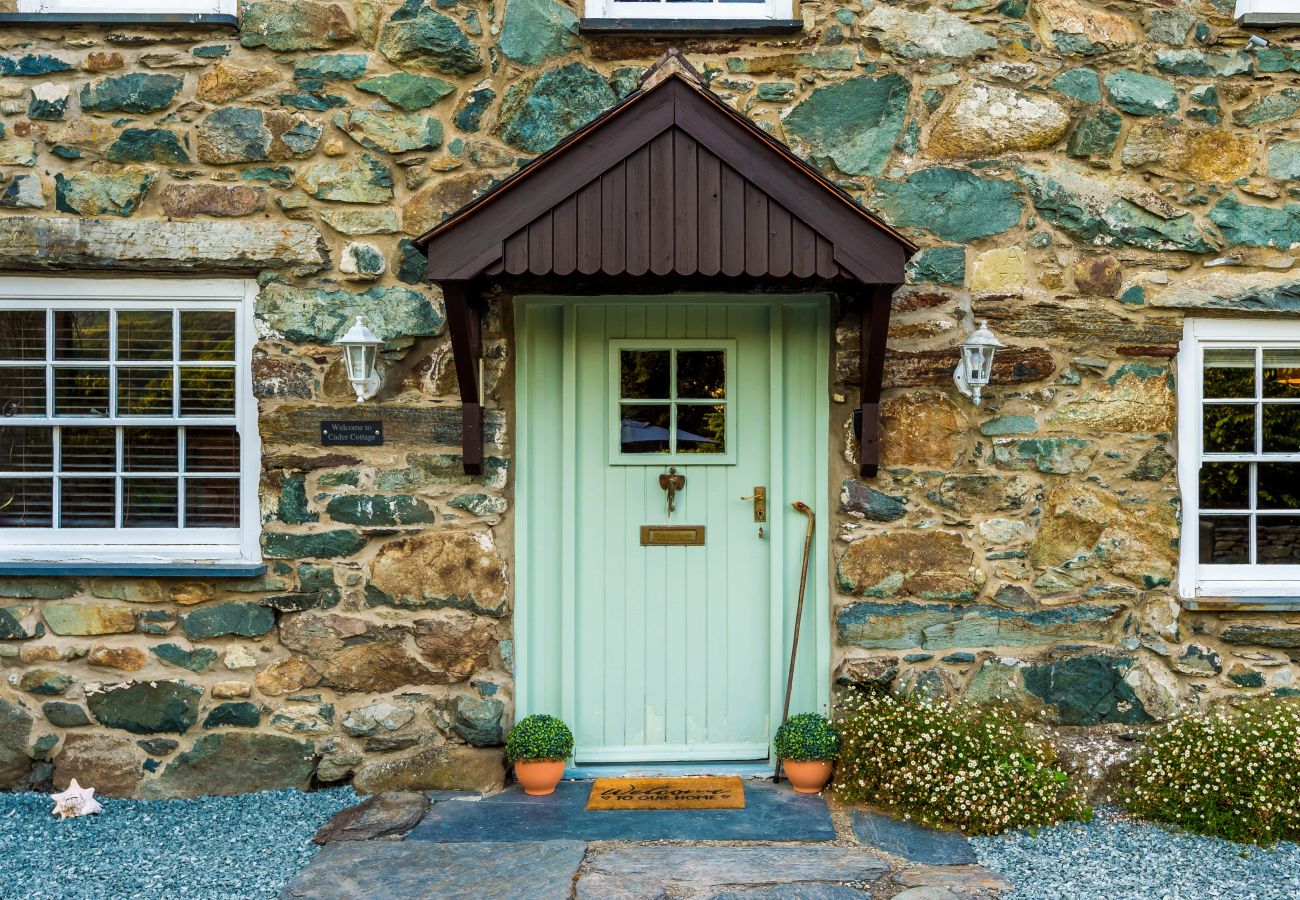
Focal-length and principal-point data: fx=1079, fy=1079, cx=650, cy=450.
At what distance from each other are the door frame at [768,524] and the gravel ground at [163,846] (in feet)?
3.50

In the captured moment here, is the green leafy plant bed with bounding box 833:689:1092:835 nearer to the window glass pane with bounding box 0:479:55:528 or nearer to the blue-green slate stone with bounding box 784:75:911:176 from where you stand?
the blue-green slate stone with bounding box 784:75:911:176

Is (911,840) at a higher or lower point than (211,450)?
lower

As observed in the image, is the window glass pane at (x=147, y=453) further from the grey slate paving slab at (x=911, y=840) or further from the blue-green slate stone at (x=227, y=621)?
the grey slate paving slab at (x=911, y=840)

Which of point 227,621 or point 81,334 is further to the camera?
point 81,334

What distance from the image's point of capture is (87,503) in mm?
5172

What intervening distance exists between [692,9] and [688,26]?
0.71 feet

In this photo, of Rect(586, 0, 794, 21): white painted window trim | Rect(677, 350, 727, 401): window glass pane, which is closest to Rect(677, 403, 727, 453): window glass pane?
Rect(677, 350, 727, 401): window glass pane

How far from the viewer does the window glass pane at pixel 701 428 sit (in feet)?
17.0

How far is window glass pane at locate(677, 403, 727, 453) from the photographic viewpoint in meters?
5.19

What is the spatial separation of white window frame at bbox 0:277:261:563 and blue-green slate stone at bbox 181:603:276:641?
0.22 metres

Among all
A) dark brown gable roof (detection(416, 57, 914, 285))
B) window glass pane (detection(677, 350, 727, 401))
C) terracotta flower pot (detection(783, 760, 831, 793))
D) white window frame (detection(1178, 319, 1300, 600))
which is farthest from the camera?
window glass pane (detection(677, 350, 727, 401))

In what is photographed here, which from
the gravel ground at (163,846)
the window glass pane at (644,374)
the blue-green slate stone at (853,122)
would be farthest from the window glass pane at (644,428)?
the gravel ground at (163,846)

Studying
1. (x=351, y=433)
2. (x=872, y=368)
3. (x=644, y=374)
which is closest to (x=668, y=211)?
(x=644, y=374)

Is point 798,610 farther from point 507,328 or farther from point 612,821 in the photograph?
point 507,328
